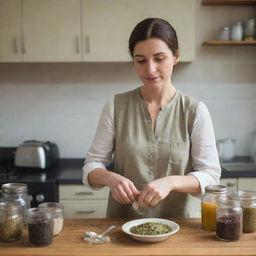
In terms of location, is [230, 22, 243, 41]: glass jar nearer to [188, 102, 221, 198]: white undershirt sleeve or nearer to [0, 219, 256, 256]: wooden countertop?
[188, 102, 221, 198]: white undershirt sleeve

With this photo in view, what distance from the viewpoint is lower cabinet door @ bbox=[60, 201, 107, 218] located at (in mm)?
2656

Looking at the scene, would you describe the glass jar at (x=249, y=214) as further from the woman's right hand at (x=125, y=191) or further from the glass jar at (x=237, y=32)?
the glass jar at (x=237, y=32)

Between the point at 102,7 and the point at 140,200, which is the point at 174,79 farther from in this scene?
the point at 140,200

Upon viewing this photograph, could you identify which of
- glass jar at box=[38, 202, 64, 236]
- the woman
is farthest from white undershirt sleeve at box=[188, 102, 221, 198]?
glass jar at box=[38, 202, 64, 236]

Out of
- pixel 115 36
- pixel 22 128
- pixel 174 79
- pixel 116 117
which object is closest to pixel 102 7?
pixel 115 36

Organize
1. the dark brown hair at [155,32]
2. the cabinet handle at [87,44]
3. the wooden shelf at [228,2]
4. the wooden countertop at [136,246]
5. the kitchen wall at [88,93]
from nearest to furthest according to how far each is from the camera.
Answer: the wooden countertop at [136,246] → the dark brown hair at [155,32] → the cabinet handle at [87,44] → the wooden shelf at [228,2] → the kitchen wall at [88,93]

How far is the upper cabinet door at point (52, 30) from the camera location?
108 inches

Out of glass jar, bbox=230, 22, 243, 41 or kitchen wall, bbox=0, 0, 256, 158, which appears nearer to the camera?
glass jar, bbox=230, 22, 243, 41

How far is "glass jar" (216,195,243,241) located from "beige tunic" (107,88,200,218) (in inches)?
13.0

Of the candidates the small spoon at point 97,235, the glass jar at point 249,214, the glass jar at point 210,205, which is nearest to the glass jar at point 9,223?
the small spoon at point 97,235

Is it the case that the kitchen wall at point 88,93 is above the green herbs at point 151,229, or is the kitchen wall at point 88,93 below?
above

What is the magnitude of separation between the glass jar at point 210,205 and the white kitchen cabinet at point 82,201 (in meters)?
1.34

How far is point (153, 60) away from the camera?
149 centimetres

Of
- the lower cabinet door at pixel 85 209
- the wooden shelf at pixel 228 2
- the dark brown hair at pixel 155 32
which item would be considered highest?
the wooden shelf at pixel 228 2
